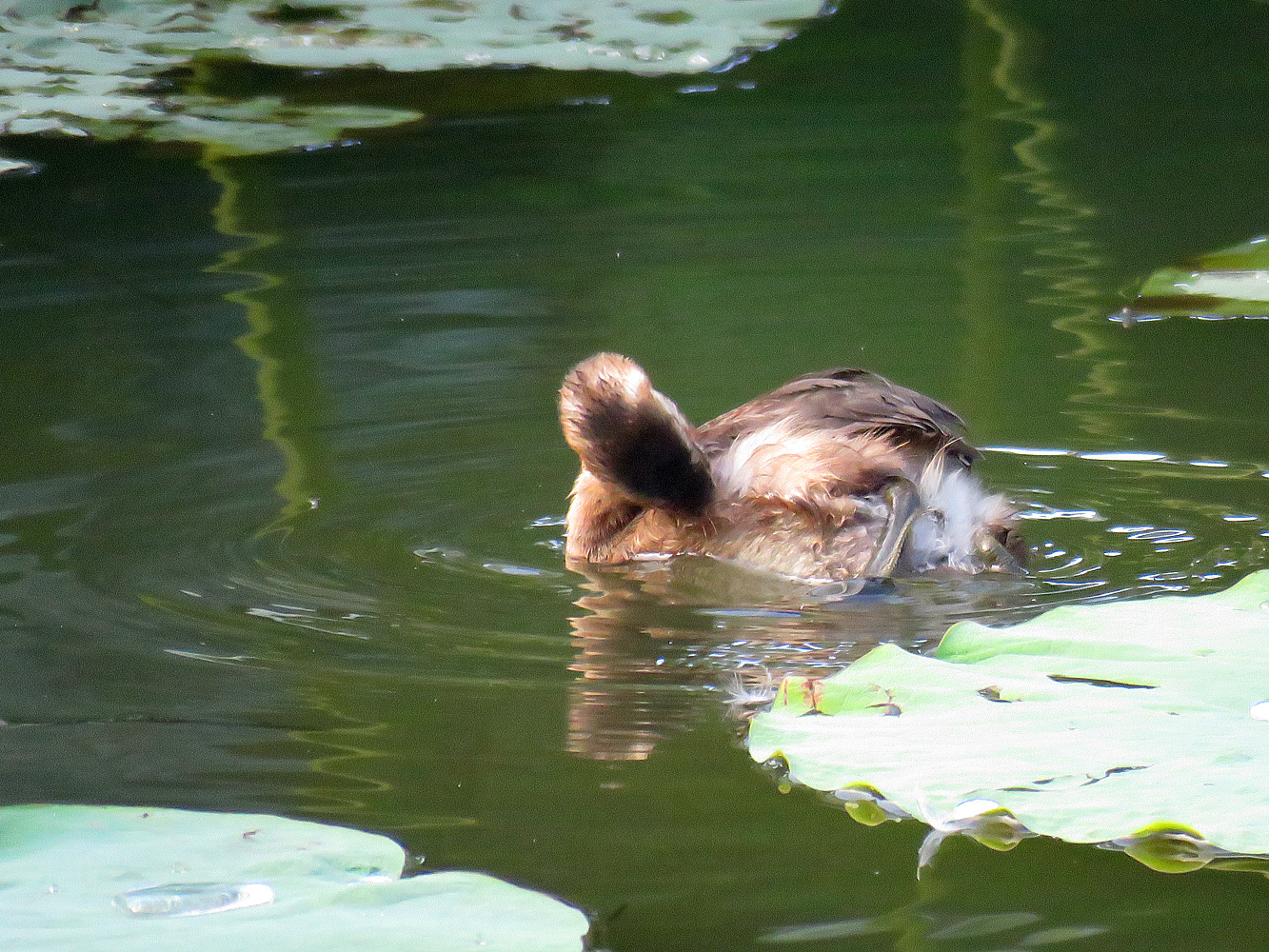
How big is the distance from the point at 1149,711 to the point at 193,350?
3848 mm

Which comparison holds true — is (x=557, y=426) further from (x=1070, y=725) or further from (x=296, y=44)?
(x=296, y=44)

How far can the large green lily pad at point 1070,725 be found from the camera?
200 centimetres

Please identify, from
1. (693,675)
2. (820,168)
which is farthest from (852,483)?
(820,168)

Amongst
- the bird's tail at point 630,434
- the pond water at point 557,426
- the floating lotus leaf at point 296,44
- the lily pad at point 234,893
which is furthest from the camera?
the floating lotus leaf at point 296,44

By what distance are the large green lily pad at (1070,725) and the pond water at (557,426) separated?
0.11 metres

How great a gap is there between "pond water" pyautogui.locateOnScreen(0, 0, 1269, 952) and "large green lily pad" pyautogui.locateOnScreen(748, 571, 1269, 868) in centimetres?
11

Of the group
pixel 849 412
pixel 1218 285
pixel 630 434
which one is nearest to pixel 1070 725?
pixel 630 434

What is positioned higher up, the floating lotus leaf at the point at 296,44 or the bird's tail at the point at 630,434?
the floating lotus leaf at the point at 296,44

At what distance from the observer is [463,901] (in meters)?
1.83

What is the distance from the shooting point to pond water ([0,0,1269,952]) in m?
2.31

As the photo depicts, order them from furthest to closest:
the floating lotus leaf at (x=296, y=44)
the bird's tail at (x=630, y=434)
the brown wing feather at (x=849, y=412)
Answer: the floating lotus leaf at (x=296, y=44)
the brown wing feather at (x=849, y=412)
the bird's tail at (x=630, y=434)

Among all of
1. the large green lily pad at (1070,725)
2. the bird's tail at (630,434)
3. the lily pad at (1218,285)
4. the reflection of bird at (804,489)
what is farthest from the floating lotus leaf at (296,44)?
the large green lily pad at (1070,725)

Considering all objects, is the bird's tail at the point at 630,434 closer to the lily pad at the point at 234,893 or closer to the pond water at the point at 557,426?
the pond water at the point at 557,426

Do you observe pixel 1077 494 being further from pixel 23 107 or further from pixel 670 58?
pixel 23 107
